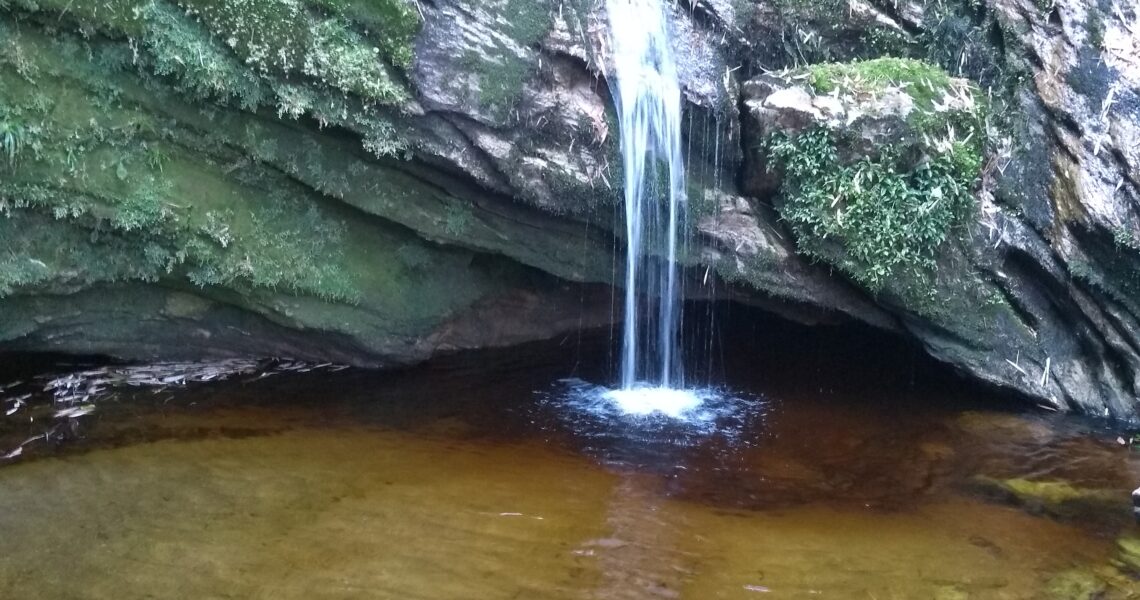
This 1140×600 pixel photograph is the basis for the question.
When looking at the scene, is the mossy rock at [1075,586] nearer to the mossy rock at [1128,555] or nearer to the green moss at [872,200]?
the mossy rock at [1128,555]

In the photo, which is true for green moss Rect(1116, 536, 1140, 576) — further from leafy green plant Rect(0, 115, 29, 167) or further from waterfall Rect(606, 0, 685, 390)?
leafy green plant Rect(0, 115, 29, 167)

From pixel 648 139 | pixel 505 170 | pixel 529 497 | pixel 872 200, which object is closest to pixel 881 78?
pixel 872 200

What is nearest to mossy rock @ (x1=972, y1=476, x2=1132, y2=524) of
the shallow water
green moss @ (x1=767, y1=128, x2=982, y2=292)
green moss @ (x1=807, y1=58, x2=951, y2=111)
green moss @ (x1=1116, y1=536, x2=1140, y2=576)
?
the shallow water

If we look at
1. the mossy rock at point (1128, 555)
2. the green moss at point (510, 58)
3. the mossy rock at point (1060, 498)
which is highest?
the green moss at point (510, 58)

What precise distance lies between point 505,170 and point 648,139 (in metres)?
1.36

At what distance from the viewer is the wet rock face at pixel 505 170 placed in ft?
22.1

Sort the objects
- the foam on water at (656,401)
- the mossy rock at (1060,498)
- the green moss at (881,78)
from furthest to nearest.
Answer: the foam on water at (656,401) → the green moss at (881,78) → the mossy rock at (1060,498)

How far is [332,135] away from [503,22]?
71.3 inches

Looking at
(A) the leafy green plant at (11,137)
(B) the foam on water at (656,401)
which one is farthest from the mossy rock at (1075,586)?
(A) the leafy green plant at (11,137)

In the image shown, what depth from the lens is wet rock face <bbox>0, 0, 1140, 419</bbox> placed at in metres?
6.75

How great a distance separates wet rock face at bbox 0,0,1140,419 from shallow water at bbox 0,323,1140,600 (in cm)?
87

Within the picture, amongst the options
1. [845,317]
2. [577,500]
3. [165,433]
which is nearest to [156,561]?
[165,433]

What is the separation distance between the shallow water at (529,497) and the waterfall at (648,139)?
5.31ft

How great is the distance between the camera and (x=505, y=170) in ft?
24.5
